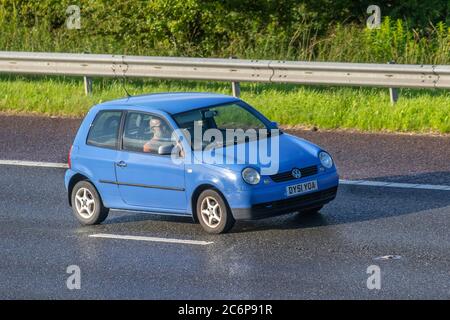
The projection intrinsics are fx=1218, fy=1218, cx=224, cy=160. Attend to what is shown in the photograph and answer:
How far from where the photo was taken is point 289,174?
40.4 feet

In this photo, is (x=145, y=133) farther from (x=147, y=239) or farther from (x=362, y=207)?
(x=362, y=207)

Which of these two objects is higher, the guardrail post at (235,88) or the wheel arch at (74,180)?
the guardrail post at (235,88)

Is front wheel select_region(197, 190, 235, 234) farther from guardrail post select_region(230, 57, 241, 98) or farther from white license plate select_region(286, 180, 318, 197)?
guardrail post select_region(230, 57, 241, 98)

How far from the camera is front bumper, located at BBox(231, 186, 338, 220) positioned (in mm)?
12133

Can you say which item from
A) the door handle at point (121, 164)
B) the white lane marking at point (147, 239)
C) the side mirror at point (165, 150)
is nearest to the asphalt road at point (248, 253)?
the white lane marking at point (147, 239)

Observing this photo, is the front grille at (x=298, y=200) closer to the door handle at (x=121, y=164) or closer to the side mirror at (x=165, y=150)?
the side mirror at (x=165, y=150)

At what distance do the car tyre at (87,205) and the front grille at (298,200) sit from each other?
211cm

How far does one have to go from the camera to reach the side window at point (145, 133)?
1292 cm

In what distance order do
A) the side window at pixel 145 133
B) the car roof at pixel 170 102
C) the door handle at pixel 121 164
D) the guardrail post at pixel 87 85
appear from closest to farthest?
the side window at pixel 145 133 < the door handle at pixel 121 164 < the car roof at pixel 170 102 < the guardrail post at pixel 87 85

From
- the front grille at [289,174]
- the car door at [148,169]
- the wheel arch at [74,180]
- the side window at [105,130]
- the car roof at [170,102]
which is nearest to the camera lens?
the front grille at [289,174]

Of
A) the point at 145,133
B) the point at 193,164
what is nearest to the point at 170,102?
the point at 145,133

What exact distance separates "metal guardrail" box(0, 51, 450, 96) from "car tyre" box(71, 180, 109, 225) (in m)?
6.09

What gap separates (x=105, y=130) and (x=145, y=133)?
60 centimetres

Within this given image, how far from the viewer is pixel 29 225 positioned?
43.7 ft
